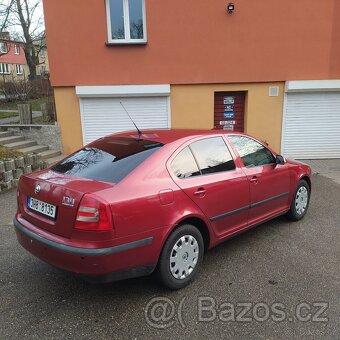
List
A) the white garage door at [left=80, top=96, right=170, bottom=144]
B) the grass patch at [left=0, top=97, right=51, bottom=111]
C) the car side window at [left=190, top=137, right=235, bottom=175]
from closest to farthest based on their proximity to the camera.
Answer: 1. the car side window at [left=190, top=137, right=235, bottom=175]
2. the white garage door at [left=80, top=96, right=170, bottom=144]
3. the grass patch at [left=0, top=97, right=51, bottom=111]

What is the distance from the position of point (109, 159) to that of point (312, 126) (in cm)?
909

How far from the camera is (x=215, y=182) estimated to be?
140 inches

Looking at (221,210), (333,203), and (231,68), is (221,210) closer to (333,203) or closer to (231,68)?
(333,203)

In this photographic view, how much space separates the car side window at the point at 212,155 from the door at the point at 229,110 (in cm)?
673

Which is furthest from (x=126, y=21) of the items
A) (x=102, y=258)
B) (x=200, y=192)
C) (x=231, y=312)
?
(x=231, y=312)

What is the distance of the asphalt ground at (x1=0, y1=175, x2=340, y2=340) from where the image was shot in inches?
107

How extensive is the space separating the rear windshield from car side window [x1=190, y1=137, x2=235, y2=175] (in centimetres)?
48

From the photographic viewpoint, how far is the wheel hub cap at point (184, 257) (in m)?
3.19

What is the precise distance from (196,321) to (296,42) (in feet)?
31.1

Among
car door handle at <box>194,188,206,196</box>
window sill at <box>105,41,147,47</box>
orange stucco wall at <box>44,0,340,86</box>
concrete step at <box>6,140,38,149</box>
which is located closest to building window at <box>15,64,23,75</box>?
concrete step at <box>6,140,38,149</box>

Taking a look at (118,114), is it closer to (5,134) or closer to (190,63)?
(190,63)

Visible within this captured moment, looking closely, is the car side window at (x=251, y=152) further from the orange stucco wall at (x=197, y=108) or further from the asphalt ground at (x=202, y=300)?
the orange stucco wall at (x=197, y=108)

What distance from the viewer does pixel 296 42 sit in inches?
392

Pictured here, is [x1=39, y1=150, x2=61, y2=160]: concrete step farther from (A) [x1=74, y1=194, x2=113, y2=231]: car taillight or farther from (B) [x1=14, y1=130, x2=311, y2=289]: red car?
(A) [x1=74, y1=194, x2=113, y2=231]: car taillight
